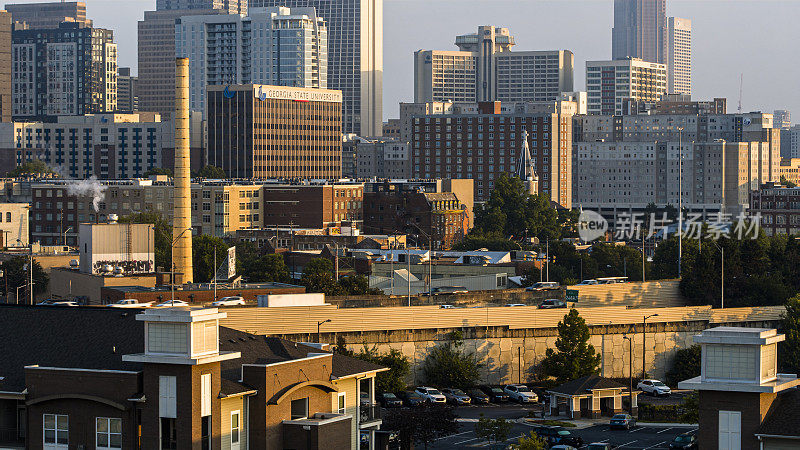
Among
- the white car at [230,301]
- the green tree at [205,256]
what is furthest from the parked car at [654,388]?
the green tree at [205,256]

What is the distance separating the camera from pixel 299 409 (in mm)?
51781

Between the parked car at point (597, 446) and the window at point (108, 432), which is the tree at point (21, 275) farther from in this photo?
the window at point (108, 432)

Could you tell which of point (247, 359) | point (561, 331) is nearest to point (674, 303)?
point (561, 331)

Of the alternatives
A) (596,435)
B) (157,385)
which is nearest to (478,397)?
(596,435)

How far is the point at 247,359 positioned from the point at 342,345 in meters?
42.7

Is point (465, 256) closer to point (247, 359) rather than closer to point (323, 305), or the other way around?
point (323, 305)

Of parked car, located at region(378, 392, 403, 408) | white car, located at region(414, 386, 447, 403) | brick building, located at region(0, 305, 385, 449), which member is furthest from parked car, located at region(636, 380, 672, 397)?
brick building, located at region(0, 305, 385, 449)

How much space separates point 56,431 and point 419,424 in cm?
2507

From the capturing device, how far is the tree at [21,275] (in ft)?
473

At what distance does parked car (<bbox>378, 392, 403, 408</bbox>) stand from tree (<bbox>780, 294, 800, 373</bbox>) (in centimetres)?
3380

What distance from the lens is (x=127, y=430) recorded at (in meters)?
47.4

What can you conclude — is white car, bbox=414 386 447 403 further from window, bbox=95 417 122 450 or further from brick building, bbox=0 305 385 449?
window, bbox=95 417 122 450

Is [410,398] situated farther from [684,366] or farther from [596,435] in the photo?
[684,366]

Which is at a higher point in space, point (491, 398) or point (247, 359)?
point (247, 359)
